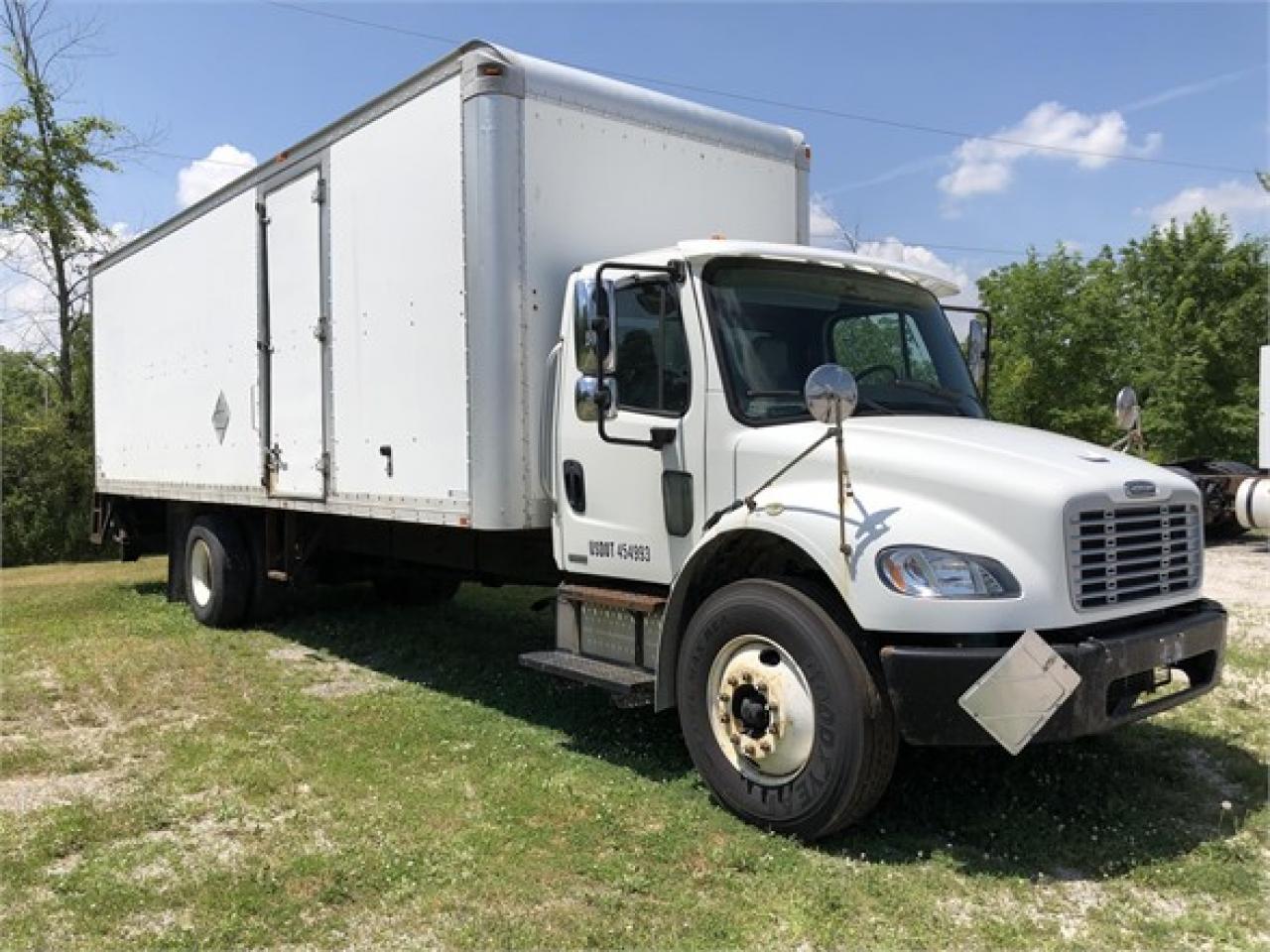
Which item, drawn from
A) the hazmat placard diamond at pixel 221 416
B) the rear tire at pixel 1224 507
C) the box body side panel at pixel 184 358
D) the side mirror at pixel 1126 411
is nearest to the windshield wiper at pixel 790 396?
the side mirror at pixel 1126 411

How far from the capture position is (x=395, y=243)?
6.36 m

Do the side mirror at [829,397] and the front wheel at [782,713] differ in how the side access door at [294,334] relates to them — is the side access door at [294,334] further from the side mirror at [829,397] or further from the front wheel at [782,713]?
the side mirror at [829,397]

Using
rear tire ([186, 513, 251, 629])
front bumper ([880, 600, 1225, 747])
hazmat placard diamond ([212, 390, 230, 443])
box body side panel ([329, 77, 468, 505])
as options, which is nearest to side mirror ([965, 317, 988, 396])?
front bumper ([880, 600, 1225, 747])

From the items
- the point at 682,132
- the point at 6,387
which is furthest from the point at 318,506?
the point at 6,387

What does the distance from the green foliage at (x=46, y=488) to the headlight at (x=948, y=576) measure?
19.3 m

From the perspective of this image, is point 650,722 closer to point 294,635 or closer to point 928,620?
point 928,620

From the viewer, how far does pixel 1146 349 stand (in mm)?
27031

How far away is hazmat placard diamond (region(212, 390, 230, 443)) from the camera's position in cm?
871

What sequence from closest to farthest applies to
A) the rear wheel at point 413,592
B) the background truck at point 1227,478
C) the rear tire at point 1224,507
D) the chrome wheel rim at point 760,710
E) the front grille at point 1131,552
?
the front grille at point 1131,552 → the chrome wheel rim at point 760,710 → the background truck at point 1227,478 → the rear wheel at point 413,592 → the rear tire at point 1224,507

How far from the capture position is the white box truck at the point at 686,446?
394cm

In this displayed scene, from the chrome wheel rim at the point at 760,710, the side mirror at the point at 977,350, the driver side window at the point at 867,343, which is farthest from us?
the side mirror at the point at 977,350

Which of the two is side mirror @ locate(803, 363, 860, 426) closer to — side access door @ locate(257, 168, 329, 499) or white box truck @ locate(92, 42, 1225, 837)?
white box truck @ locate(92, 42, 1225, 837)

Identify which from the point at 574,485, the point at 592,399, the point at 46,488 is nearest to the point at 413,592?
the point at 574,485

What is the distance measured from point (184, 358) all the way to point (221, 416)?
1.13m
